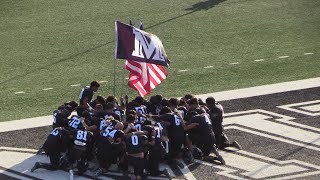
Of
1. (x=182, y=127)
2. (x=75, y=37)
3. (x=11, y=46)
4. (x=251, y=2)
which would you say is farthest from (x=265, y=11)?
(x=182, y=127)

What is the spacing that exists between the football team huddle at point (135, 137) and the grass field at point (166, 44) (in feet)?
16.0

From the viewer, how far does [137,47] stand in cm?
2220

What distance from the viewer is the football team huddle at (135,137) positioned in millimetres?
20672

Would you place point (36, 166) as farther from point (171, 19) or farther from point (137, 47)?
point (171, 19)

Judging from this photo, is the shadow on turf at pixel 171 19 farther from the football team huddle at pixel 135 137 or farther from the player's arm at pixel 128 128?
the player's arm at pixel 128 128

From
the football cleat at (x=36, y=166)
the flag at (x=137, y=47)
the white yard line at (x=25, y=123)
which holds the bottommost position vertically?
the football cleat at (x=36, y=166)

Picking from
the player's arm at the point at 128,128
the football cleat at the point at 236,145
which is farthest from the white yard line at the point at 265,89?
the player's arm at the point at 128,128

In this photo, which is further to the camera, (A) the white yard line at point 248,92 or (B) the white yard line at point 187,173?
(A) the white yard line at point 248,92

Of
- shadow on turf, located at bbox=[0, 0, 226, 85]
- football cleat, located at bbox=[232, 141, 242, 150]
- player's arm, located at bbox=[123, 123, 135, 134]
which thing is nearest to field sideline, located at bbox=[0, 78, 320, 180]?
football cleat, located at bbox=[232, 141, 242, 150]

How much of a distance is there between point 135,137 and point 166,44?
13.9 m

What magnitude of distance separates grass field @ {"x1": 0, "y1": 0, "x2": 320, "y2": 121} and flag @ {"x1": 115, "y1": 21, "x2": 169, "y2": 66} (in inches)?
204

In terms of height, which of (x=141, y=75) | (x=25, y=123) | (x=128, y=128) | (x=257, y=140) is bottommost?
(x=257, y=140)

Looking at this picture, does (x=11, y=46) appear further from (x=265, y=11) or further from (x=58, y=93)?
(x=265, y=11)

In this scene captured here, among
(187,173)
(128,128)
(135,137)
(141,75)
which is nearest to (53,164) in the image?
(128,128)
